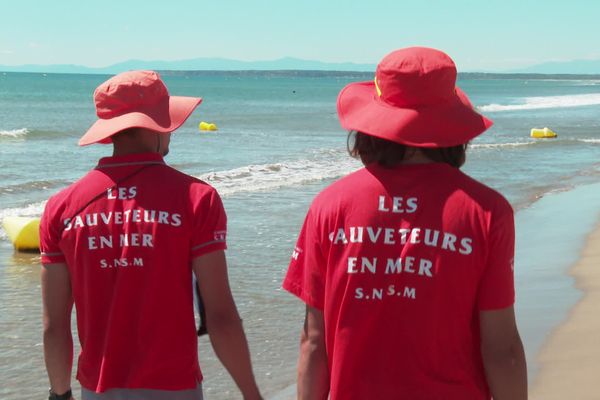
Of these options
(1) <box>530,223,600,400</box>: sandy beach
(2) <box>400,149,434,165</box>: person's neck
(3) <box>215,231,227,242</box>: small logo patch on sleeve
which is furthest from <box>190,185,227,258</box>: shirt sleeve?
(1) <box>530,223,600,400</box>: sandy beach

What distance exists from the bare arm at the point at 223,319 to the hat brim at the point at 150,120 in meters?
0.42

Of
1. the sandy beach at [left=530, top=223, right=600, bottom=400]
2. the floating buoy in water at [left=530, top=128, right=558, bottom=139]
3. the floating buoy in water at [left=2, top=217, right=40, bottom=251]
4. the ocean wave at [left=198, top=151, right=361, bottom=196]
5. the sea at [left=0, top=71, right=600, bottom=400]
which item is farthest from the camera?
the floating buoy in water at [left=530, top=128, right=558, bottom=139]

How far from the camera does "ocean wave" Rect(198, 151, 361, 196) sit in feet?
52.5

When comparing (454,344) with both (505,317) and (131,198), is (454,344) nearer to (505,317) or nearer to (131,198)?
(505,317)

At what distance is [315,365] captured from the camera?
2363 mm

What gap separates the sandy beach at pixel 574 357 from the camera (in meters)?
5.02

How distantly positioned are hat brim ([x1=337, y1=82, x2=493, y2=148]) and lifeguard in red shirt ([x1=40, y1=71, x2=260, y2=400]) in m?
0.55

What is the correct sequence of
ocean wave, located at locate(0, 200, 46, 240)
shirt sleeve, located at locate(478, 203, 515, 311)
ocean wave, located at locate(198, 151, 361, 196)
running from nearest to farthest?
shirt sleeve, located at locate(478, 203, 515, 311) → ocean wave, located at locate(0, 200, 46, 240) → ocean wave, located at locate(198, 151, 361, 196)

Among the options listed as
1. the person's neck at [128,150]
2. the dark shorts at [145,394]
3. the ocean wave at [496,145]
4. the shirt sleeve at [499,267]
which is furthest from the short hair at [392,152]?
the ocean wave at [496,145]

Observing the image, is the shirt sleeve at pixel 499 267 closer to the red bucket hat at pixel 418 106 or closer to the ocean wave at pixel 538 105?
the red bucket hat at pixel 418 106

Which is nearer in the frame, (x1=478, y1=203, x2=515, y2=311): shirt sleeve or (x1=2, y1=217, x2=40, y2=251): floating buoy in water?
(x1=478, y1=203, x2=515, y2=311): shirt sleeve

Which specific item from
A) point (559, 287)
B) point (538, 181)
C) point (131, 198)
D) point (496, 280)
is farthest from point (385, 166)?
point (538, 181)

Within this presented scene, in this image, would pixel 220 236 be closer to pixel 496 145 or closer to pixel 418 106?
pixel 418 106

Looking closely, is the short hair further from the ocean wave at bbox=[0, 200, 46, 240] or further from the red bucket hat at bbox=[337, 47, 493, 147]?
the ocean wave at bbox=[0, 200, 46, 240]
